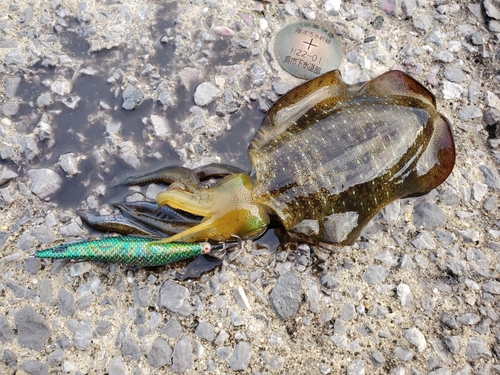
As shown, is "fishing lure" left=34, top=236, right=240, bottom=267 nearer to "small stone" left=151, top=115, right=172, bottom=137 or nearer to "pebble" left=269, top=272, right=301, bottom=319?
"pebble" left=269, top=272, right=301, bottom=319

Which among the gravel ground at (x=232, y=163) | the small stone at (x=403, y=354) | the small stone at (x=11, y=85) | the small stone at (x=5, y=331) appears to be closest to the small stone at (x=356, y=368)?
the gravel ground at (x=232, y=163)

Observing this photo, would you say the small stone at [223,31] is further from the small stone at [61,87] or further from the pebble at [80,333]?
the pebble at [80,333]

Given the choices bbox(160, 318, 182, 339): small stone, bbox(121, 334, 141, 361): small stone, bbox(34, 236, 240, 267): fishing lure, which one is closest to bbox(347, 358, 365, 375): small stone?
bbox(160, 318, 182, 339): small stone

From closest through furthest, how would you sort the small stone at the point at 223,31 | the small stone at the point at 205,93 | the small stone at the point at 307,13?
the small stone at the point at 205,93
the small stone at the point at 223,31
the small stone at the point at 307,13

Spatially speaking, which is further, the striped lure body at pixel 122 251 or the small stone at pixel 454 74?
the small stone at pixel 454 74

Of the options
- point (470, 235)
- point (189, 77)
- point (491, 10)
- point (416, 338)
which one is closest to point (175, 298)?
point (416, 338)

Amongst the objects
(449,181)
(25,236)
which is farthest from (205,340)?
(449,181)

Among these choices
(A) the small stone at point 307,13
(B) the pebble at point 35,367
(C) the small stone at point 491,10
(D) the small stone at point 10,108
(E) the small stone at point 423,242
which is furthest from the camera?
(C) the small stone at point 491,10

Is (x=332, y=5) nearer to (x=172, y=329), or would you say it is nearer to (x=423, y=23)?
(x=423, y=23)
